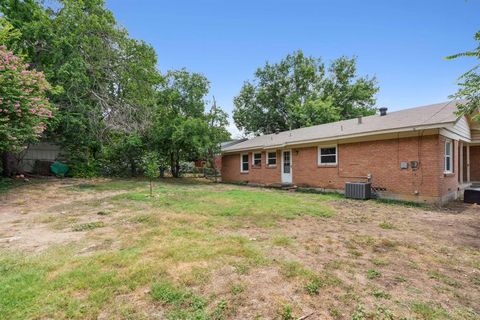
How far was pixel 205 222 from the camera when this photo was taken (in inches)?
225

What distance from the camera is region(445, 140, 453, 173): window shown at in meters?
9.21

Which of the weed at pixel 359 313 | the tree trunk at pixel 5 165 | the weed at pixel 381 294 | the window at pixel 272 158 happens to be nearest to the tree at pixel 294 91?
the window at pixel 272 158

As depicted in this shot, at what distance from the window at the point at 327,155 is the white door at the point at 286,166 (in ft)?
6.44

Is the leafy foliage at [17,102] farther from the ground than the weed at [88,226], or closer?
farther from the ground

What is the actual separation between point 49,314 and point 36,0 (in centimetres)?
1782

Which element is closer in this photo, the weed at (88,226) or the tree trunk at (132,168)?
the weed at (88,226)

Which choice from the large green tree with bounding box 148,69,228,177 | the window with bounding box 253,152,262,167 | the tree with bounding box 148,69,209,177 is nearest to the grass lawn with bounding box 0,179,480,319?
the window with bounding box 253,152,262,167

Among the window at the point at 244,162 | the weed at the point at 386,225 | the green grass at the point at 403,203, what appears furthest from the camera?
the window at the point at 244,162

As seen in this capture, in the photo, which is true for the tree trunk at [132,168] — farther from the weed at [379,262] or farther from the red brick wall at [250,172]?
the weed at [379,262]

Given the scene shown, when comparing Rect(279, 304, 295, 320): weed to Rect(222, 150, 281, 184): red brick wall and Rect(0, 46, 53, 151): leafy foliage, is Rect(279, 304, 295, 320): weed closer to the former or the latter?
Rect(0, 46, 53, 151): leafy foliage

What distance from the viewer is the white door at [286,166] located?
44.8 ft

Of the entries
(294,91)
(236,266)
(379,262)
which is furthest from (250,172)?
(294,91)

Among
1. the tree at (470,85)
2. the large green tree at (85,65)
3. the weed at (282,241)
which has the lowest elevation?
the weed at (282,241)

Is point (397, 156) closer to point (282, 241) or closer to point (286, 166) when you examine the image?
point (286, 166)
